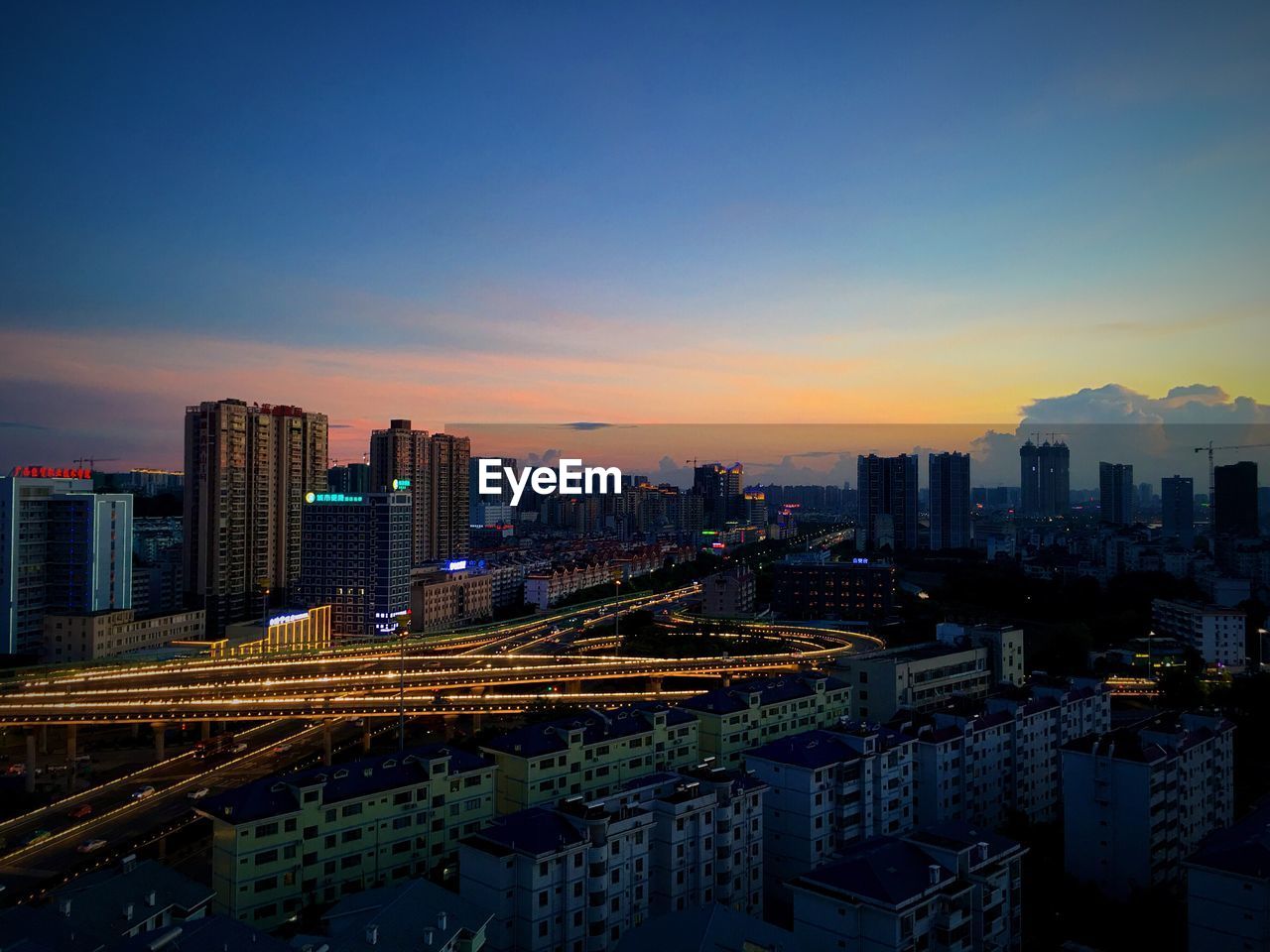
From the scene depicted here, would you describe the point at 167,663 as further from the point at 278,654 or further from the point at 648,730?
the point at 648,730

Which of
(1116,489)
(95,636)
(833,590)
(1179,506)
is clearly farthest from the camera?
(1116,489)

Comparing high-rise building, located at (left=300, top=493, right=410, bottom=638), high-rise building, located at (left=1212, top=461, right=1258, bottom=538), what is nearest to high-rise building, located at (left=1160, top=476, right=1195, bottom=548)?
high-rise building, located at (left=1212, top=461, right=1258, bottom=538)

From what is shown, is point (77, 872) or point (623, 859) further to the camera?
point (77, 872)

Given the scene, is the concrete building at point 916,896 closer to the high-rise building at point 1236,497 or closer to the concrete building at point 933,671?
the concrete building at point 933,671

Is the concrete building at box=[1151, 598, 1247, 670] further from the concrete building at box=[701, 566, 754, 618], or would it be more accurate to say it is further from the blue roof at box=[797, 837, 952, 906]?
the blue roof at box=[797, 837, 952, 906]

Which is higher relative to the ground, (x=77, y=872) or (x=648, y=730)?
(x=648, y=730)

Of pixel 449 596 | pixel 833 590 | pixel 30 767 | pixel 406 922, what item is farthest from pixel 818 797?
pixel 449 596

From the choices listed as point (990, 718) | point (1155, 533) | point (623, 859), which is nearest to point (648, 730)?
point (623, 859)

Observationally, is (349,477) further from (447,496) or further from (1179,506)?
(1179,506)
